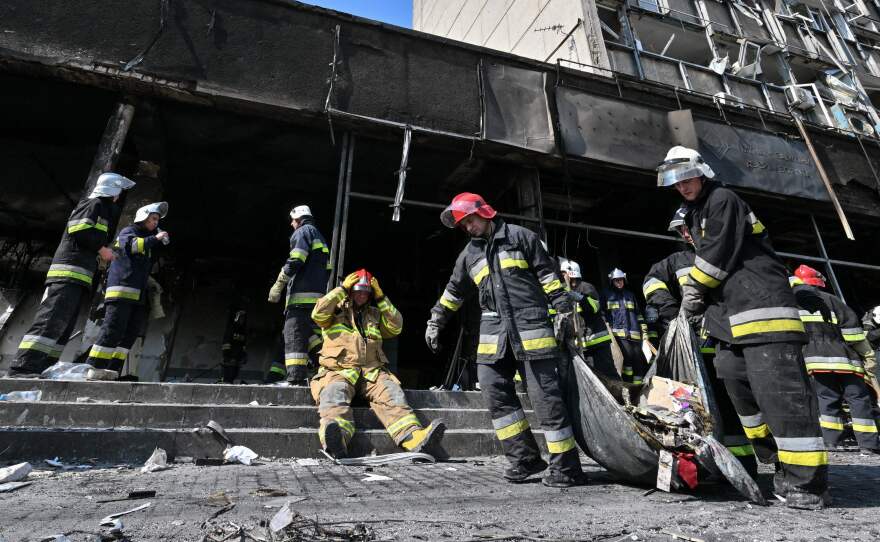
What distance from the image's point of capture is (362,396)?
399 centimetres

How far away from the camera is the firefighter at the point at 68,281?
3.96 metres

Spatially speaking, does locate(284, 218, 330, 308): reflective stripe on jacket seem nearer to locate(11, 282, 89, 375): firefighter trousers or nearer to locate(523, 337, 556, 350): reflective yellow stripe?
locate(11, 282, 89, 375): firefighter trousers

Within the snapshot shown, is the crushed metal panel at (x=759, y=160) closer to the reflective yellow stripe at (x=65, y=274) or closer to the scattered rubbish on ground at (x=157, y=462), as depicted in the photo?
the scattered rubbish on ground at (x=157, y=462)

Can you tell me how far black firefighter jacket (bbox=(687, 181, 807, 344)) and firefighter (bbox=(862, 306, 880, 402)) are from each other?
3990mm

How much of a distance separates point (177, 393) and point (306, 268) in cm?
176

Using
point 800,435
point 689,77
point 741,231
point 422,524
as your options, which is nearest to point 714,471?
point 800,435

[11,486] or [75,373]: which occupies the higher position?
[75,373]

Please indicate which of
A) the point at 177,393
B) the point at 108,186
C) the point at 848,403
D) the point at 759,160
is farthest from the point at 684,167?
the point at 759,160

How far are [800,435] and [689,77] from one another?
11485 millimetres

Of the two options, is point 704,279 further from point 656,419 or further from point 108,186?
point 108,186

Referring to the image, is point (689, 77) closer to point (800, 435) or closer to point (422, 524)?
point (800, 435)

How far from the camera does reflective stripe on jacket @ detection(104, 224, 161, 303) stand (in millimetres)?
4449

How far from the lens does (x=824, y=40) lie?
47.7 feet

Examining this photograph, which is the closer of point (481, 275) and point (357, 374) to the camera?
point (481, 275)
